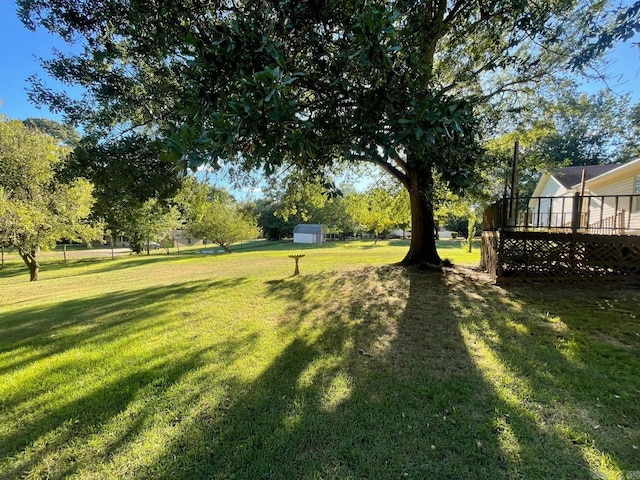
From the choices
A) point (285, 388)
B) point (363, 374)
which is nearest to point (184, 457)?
point (285, 388)

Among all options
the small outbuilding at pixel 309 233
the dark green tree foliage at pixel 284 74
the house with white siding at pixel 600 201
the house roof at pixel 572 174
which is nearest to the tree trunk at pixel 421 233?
the house with white siding at pixel 600 201

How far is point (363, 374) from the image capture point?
10.0 feet

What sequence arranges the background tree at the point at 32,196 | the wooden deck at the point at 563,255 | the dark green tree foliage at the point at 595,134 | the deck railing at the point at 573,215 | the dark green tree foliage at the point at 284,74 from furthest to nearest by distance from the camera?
the dark green tree foliage at the point at 595,134, the background tree at the point at 32,196, the deck railing at the point at 573,215, the wooden deck at the point at 563,255, the dark green tree foliage at the point at 284,74

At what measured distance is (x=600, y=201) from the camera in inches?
549

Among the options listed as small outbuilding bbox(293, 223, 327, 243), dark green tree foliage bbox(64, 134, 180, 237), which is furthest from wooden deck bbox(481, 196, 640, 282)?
small outbuilding bbox(293, 223, 327, 243)

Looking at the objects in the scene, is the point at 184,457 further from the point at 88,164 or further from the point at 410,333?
the point at 88,164

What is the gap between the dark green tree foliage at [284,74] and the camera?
95.7 inches

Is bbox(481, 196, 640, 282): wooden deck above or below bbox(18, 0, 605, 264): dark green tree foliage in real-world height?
below

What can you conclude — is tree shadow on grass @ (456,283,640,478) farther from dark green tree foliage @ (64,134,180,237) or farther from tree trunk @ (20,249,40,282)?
tree trunk @ (20,249,40,282)

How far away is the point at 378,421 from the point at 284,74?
9.94 ft

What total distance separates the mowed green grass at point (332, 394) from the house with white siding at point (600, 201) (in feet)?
10.6

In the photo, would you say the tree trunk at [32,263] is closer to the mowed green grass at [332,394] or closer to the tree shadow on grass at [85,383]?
the tree shadow on grass at [85,383]

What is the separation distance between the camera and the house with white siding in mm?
7448

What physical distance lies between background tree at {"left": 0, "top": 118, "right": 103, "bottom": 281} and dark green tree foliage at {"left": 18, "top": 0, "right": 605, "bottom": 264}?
963cm
